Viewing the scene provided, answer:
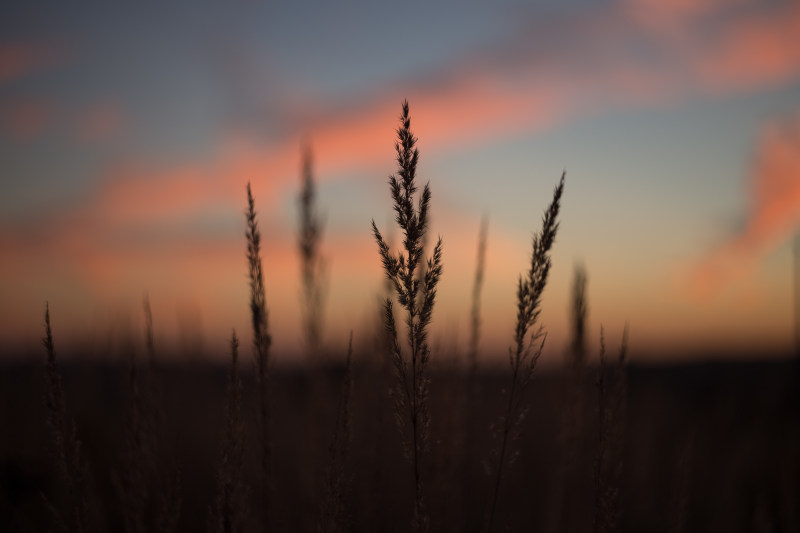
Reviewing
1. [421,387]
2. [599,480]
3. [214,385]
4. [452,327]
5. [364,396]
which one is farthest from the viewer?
[214,385]

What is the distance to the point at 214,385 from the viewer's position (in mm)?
9711

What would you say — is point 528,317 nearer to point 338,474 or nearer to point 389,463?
point 338,474

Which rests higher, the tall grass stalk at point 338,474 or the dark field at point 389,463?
the tall grass stalk at point 338,474

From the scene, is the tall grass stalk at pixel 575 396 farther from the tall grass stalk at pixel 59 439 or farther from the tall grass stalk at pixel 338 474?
the tall grass stalk at pixel 59 439

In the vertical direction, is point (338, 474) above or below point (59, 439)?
below

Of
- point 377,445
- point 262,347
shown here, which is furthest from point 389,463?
point 262,347

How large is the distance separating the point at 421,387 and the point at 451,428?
66.6 inches

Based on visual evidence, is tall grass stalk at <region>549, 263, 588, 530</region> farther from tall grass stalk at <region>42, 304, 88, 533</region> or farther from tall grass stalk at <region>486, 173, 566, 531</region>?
tall grass stalk at <region>42, 304, 88, 533</region>

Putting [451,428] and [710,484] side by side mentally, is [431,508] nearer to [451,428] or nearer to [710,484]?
[451,428]

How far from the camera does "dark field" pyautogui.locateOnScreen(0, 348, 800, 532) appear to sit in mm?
3592

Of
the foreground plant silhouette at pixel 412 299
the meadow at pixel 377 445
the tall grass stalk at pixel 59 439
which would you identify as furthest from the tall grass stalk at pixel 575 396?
the tall grass stalk at pixel 59 439

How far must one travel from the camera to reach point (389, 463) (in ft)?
15.2

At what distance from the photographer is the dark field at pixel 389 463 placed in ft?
11.8

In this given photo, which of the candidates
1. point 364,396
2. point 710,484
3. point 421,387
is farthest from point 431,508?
point 710,484
